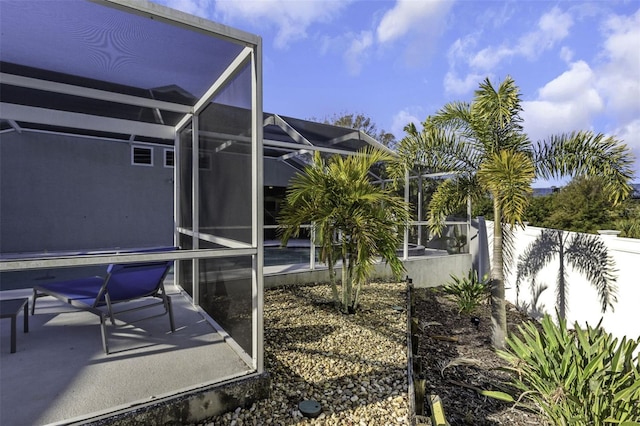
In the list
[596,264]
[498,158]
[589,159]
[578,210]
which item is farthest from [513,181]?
[578,210]

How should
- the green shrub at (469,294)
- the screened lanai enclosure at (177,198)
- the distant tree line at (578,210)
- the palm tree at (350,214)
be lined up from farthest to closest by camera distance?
the distant tree line at (578,210) < the green shrub at (469,294) < the palm tree at (350,214) < the screened lanai enclosure at (177,198)

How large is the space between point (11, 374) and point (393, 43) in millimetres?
14842

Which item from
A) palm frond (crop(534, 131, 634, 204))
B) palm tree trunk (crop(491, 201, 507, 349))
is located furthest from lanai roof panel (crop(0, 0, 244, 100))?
palm frond (crop(534, 131, 634, 204))

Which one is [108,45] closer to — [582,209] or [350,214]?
[350,214]

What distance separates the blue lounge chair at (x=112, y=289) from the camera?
10.7 ft

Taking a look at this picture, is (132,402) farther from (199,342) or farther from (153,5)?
(153,5)

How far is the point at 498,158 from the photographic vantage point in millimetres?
4812

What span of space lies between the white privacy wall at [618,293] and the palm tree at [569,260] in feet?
0.31

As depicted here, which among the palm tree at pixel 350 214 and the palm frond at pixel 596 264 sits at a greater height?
the palm tree at pixel 350 214

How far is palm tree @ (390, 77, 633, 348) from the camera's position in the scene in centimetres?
479

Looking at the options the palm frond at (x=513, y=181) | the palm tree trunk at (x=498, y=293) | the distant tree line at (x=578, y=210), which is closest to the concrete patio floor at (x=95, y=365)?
the palm frond at (x=513, y=181)

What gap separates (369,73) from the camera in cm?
1492

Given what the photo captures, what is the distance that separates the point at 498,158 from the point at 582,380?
2.96m

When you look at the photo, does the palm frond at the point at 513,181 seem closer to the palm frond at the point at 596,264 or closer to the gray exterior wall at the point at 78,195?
the palm frond at the point at 596,264
